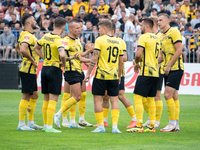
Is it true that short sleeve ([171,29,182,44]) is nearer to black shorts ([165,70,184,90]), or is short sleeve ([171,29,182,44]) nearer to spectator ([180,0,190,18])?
black shorts ([165,70,184,90])

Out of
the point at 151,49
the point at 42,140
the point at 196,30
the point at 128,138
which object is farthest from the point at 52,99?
the point at 196,30

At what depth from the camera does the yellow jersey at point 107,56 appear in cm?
A: 750

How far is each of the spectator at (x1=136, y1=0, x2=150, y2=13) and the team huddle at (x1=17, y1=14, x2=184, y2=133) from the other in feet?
41.5

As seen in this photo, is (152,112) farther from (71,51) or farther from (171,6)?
(171,6)

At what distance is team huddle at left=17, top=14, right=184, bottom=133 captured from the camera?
7.58 m

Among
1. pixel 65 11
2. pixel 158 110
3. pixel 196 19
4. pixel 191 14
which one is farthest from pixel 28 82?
pixel 191 14

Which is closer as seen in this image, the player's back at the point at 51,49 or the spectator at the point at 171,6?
the player's back at the point at 51,49

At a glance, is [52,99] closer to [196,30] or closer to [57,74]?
[57,74]

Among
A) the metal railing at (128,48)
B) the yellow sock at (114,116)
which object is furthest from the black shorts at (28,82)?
the metal railing at (128,48)

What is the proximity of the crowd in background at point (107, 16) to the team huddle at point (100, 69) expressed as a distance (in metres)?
7.79

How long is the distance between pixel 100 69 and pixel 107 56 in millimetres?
319

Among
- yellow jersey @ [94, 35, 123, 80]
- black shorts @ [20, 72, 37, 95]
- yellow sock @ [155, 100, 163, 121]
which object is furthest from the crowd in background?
yellow jersey @ [94, 35, 123, 80]

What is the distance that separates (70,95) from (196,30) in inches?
431

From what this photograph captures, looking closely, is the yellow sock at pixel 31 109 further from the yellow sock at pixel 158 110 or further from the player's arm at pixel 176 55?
the player's arm at pixel 176 55
